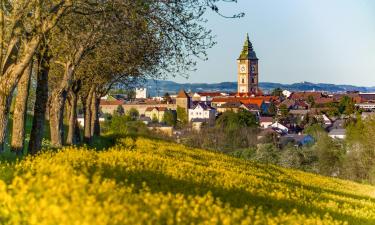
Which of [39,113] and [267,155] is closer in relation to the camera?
[39,113]

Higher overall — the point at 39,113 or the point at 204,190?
the point at 39,113

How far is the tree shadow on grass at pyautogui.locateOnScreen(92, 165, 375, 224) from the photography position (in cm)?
1383

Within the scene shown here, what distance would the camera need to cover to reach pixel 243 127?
196500 millimetres

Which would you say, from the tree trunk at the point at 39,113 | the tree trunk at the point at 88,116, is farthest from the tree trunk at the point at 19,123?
the tree trunk at the point at 88,116

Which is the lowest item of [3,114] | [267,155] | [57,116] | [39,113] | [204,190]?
[267,155]

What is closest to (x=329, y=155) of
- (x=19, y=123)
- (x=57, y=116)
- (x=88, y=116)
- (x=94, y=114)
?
(x=94, y=114)

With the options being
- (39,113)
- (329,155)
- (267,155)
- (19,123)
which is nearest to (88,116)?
(39,113)

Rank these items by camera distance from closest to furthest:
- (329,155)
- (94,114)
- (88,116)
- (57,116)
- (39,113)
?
(39,113), (57,116), (88,116), (94,114), (329,155)

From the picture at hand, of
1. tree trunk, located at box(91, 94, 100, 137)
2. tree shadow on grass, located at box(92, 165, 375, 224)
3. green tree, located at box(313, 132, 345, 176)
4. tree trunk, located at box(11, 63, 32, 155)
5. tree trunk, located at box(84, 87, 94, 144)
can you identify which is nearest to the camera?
tree shadow on grass, located at box(92, 165, 375, 224)

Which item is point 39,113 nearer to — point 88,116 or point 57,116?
point 57,116

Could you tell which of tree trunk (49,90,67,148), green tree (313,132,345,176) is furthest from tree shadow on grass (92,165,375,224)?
green tree (313,132,345,176)

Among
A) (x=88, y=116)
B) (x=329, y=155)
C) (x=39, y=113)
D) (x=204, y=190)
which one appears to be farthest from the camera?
(x=329, y=155)

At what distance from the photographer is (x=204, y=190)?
14.8m

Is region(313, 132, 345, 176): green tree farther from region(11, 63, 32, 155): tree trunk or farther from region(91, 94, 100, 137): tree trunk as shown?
region(11, 63, 32, 155): tree trunk
